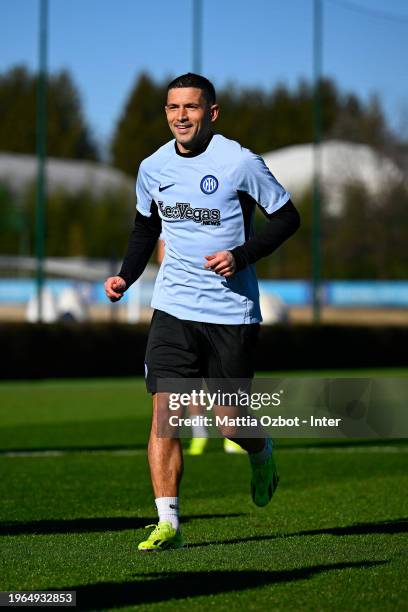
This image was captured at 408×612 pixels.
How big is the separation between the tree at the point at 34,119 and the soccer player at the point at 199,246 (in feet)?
237

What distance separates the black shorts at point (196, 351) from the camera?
6.70m

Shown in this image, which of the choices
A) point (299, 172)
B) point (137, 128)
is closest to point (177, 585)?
point (299, 172)

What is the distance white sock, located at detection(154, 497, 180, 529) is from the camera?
6.62m

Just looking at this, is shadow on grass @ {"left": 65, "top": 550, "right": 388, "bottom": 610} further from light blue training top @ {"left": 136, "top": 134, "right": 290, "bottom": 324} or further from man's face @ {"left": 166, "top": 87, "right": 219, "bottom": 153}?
man's face @ {"left": 166, "top": 87, "right": 219, "bottom": 153}

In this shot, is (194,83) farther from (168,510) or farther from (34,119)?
(34,119)

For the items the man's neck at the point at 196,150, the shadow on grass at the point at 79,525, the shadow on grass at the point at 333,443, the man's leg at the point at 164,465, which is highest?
the man's neck at the point at 196,150

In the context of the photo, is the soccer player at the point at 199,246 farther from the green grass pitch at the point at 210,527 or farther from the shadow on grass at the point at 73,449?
the shadow on grass at the point at 73,449

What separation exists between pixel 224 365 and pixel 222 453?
618 cm

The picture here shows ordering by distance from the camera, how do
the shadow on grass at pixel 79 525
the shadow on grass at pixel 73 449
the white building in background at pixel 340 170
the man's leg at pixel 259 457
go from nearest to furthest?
the man's leg at pixel 259 457 → the shadow on grass at pixel 79 525 → the shadow on grass at pixel 73 449 → the white building in background at pixel 340 170

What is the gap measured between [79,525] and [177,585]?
2.34 metres

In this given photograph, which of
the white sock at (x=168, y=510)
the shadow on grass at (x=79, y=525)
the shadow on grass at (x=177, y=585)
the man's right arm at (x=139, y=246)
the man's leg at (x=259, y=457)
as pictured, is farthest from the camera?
the shadow on grass at (x=79, y=525)

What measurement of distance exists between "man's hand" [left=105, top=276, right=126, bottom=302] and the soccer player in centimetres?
18

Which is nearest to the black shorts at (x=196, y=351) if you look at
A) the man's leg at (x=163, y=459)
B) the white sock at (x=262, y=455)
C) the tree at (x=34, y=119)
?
the man's leg at (x=163, y=459)

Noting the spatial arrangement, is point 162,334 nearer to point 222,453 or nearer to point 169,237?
point 169,237
